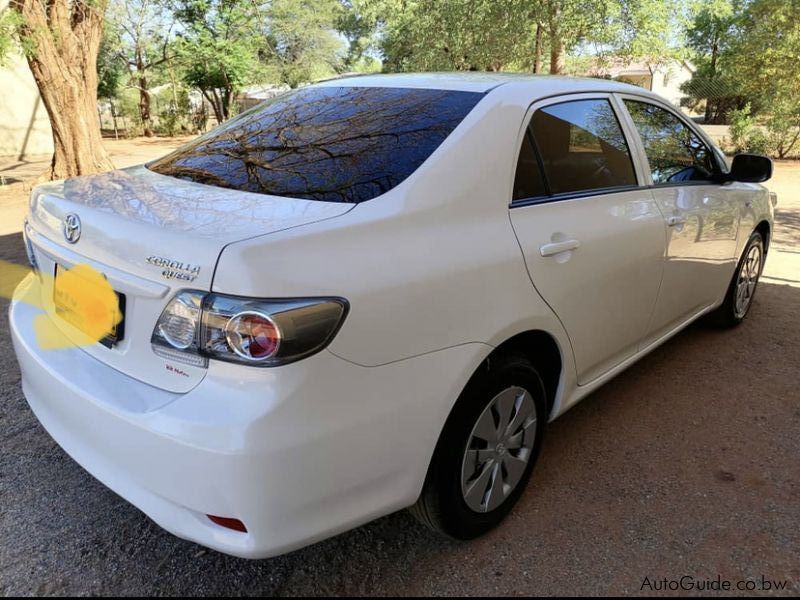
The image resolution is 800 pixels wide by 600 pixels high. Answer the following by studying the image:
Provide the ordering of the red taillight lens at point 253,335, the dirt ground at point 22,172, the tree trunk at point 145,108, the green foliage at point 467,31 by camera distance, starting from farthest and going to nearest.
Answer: the tree trunk at point 145,108 → the green foliage at point 467,31 → the dirt ground at point 22,172 → the red taillight lens at point 253,335

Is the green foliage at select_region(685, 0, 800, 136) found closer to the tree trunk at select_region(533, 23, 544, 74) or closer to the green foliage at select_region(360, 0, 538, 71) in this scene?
the tree trunk at select_region(533, 23, 544, 74)

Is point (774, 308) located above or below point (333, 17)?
below

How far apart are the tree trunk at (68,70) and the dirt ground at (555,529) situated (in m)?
7.84

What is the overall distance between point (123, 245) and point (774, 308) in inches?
199

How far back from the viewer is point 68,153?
34.0 ft

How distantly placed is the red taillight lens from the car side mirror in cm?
330

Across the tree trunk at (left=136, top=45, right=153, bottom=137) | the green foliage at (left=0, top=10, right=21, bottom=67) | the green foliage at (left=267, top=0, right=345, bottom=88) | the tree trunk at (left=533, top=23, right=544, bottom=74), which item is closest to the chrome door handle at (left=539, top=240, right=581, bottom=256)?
the green foliage at (left=0, top=10, right=21, bottom=67)

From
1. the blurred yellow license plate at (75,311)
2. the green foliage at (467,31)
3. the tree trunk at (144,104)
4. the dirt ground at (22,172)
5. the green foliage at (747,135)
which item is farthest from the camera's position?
the tree trunk at (144,104)

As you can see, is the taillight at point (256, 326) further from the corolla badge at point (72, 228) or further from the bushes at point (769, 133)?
the bushes at point (769, 133)

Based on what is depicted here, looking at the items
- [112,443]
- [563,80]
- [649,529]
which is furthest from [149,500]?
[563,80]

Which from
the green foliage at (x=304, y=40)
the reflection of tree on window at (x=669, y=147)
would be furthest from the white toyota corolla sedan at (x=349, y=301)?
the green foliage at (x=304, y=40)

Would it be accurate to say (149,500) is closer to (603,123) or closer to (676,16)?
(603,123)

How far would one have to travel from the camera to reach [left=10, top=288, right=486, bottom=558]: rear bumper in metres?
1.59

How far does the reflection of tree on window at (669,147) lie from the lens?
10.4 feet
